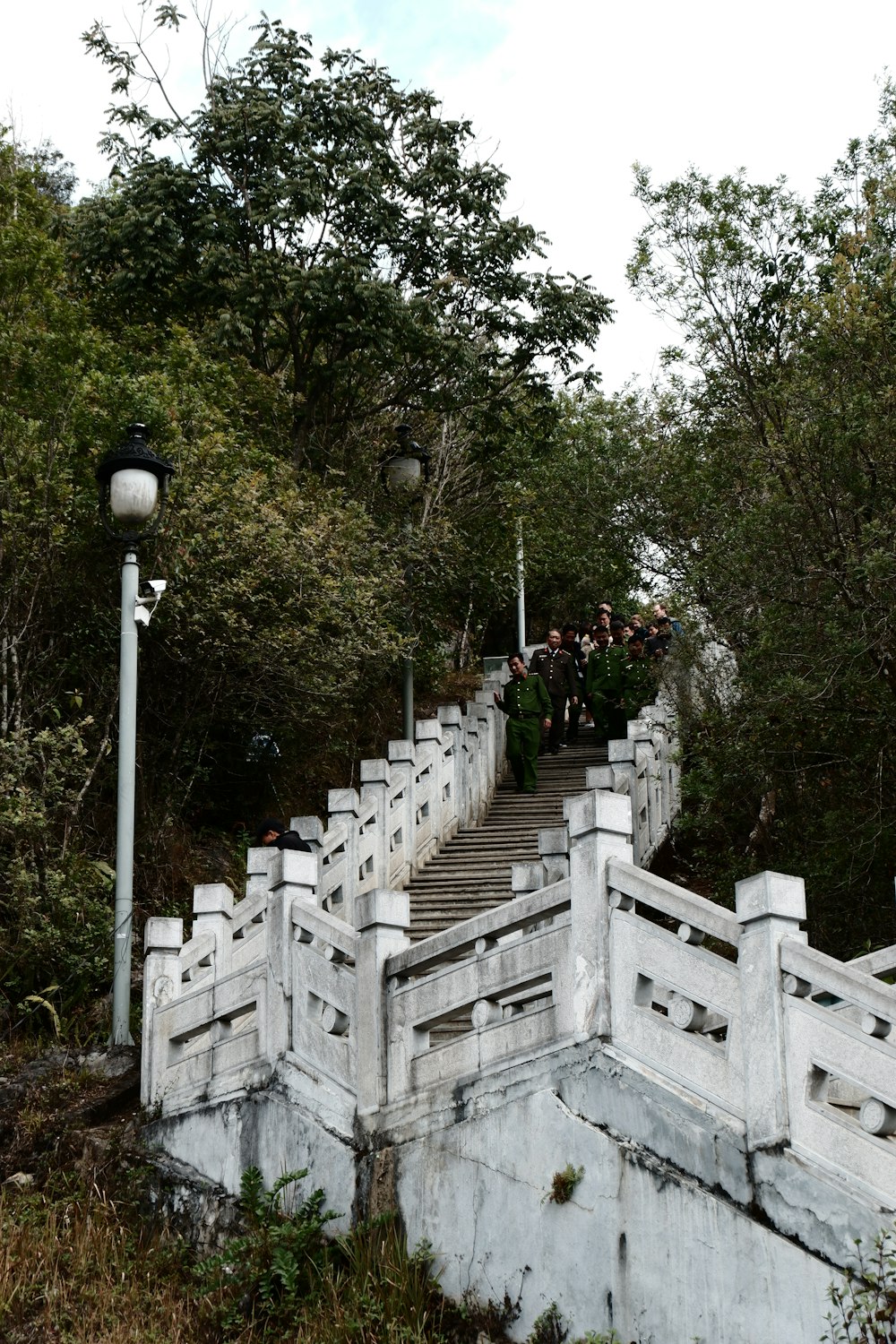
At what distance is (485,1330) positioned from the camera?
8414 millimetres

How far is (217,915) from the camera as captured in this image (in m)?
11.9

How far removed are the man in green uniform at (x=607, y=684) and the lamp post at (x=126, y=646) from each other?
8.03 metres

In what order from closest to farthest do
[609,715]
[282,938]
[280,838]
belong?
[282,938]
[280,838]
[609,715]

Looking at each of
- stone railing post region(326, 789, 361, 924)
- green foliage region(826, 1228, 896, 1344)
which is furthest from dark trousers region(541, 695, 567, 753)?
green foliage region(826, 1228, 896, 1344)

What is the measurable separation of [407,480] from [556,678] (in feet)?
10.7

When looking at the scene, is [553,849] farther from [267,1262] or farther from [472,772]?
[472,772]

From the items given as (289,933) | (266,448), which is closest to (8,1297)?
(289,933)

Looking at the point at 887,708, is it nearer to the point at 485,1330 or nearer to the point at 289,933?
the point at 289,933

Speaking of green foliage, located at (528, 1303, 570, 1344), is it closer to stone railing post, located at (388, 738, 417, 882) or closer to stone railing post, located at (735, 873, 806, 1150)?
stone railing post, located at (735, 873, 806, 1150)

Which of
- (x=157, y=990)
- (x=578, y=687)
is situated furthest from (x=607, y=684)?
(x=157, y=990)

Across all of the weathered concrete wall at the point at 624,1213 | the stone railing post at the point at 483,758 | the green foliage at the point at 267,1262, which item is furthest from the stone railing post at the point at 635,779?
the weathered concrete wall at the point at 624,1213

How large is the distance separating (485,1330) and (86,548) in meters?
9.44

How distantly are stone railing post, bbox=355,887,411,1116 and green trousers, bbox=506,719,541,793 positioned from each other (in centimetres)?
916

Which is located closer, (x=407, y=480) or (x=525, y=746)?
(x=525, y=746)
